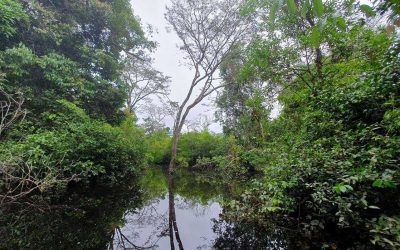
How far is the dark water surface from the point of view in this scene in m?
3.34

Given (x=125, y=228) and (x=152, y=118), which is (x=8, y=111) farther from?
(x=152, y=118)

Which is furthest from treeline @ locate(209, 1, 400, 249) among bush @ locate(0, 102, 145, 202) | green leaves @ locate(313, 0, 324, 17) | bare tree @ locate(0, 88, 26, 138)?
bare tree @ locate(0, 88, 26, 138)

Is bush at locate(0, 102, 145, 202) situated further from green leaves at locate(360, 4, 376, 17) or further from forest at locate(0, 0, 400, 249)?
green leaves at locate(360, 4, 376, 17)

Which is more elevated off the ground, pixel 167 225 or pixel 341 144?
pixel 341 144

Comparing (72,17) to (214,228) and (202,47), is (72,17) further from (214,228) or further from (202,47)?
(214,228)

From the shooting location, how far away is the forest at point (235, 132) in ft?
9.31

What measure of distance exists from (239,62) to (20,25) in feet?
37.4

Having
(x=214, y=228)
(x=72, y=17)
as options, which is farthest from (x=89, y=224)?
(x=72, y=17)

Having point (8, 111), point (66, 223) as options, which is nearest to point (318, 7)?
point (66, 223)

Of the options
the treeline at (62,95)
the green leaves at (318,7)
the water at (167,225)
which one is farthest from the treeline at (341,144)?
the treeline at (62,95)

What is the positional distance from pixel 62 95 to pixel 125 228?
6.25 m

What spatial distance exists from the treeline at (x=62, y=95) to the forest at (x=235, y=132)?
0.05 metres

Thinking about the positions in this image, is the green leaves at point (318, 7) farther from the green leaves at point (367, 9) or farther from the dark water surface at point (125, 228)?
the dark water surface at point (125, 228)

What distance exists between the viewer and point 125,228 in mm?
4098
